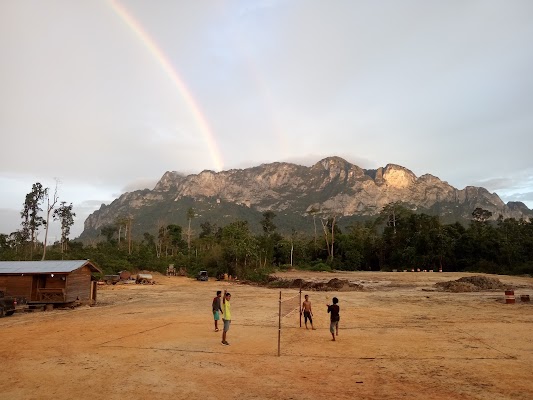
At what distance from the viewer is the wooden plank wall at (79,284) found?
2925cm

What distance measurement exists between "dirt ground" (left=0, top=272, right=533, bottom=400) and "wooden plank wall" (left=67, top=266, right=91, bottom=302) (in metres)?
6.55

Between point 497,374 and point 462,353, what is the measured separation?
100 inches

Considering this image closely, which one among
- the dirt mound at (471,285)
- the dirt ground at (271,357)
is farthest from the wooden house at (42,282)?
the dirt mound at (471,285)

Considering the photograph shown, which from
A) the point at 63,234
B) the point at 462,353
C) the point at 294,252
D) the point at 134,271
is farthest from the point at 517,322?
the point at 63,234

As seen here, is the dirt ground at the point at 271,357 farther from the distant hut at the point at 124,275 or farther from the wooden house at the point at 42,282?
the distant hut at the point at 124,275

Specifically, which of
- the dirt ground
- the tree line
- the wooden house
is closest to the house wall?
the wooden house

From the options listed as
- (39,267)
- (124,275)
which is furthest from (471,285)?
(124,275)

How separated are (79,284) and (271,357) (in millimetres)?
23623

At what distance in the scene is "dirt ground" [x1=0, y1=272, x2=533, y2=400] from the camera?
921 cm

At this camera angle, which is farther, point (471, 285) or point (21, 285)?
point (471, 285)

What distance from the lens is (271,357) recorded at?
12.5m

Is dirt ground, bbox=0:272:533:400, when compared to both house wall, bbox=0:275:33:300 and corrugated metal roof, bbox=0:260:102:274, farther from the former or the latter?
house wall, bbox=0:275:33:300

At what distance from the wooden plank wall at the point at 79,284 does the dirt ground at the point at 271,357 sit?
6.55 m

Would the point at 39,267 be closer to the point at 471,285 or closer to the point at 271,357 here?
the point at 271,357
